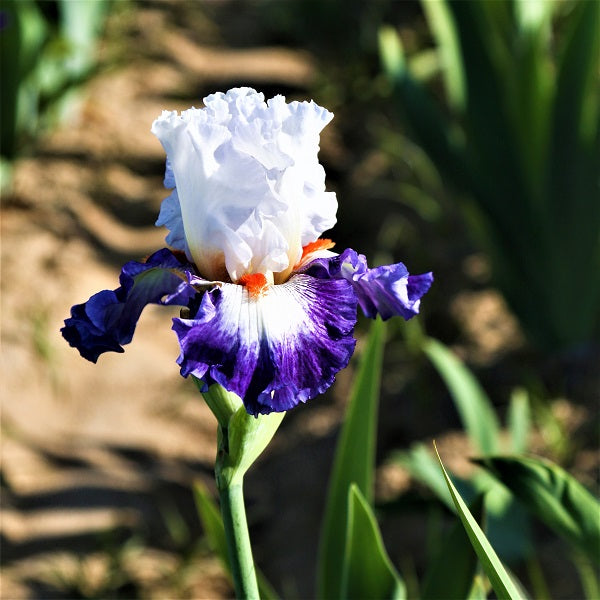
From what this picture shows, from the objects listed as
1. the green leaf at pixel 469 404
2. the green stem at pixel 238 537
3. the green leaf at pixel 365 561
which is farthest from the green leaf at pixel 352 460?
the green leaf at pixel 469 404

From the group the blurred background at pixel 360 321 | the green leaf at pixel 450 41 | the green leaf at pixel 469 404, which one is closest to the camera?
the green leaf at pixel 469 404

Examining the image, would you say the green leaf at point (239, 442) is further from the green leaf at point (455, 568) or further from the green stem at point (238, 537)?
the green leaf at point (455, 568)

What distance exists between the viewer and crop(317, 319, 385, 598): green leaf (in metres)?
0.96

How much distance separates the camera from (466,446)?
185 cm

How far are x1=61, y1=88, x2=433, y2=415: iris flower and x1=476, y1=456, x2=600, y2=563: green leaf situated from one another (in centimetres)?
25

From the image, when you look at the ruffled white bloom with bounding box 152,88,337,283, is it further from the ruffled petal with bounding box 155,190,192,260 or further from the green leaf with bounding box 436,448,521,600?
the green leaf with bounding box 436,448,521,600

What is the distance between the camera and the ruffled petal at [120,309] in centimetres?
63

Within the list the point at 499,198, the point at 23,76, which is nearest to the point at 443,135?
the point at 499,198

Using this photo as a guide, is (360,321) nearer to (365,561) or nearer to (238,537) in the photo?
(365,561)

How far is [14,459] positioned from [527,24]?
1369 mm

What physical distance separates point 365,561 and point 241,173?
429 mm

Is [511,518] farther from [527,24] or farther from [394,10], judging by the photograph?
[394,10]

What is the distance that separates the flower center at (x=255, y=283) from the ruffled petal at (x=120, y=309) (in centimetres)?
4

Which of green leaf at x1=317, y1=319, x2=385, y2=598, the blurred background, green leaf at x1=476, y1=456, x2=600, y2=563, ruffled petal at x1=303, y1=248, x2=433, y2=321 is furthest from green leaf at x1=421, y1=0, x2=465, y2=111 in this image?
ruffled petal at x1=303, y1=248, x2=433, y2=321
